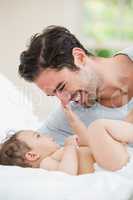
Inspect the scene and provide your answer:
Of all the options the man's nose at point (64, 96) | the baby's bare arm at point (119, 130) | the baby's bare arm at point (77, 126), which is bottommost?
the baby's bare arm at point (77, 126)

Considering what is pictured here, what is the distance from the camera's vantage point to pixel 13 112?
6.85 ft

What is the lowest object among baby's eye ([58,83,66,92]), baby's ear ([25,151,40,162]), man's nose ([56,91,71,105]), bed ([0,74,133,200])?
baby's ear ([25,151,40,162])

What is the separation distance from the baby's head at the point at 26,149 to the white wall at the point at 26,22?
4.04 feet

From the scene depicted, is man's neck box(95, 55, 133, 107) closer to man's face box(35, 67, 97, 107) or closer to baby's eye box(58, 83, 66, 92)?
man's face box(35, 67, 97, 107)

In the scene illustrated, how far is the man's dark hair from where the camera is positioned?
153 cm

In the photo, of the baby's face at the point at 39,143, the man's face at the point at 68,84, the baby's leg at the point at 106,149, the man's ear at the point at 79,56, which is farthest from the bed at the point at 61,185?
the man's ear at the point at 79,56

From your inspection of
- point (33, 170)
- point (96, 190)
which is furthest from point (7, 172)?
point (96, 190)

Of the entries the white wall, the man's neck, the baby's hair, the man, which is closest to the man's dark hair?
the man

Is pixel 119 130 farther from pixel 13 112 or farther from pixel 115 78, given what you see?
pixel 13 112

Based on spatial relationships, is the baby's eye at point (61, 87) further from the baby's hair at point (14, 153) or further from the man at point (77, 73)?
the baby's hair at point (14, 153)

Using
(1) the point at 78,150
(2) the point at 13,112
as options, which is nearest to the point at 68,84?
(1) the point at 78,150

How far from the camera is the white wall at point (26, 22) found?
287 centimetres

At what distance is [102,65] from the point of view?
1651 millimetres

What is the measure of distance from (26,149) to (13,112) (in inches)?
24.6
